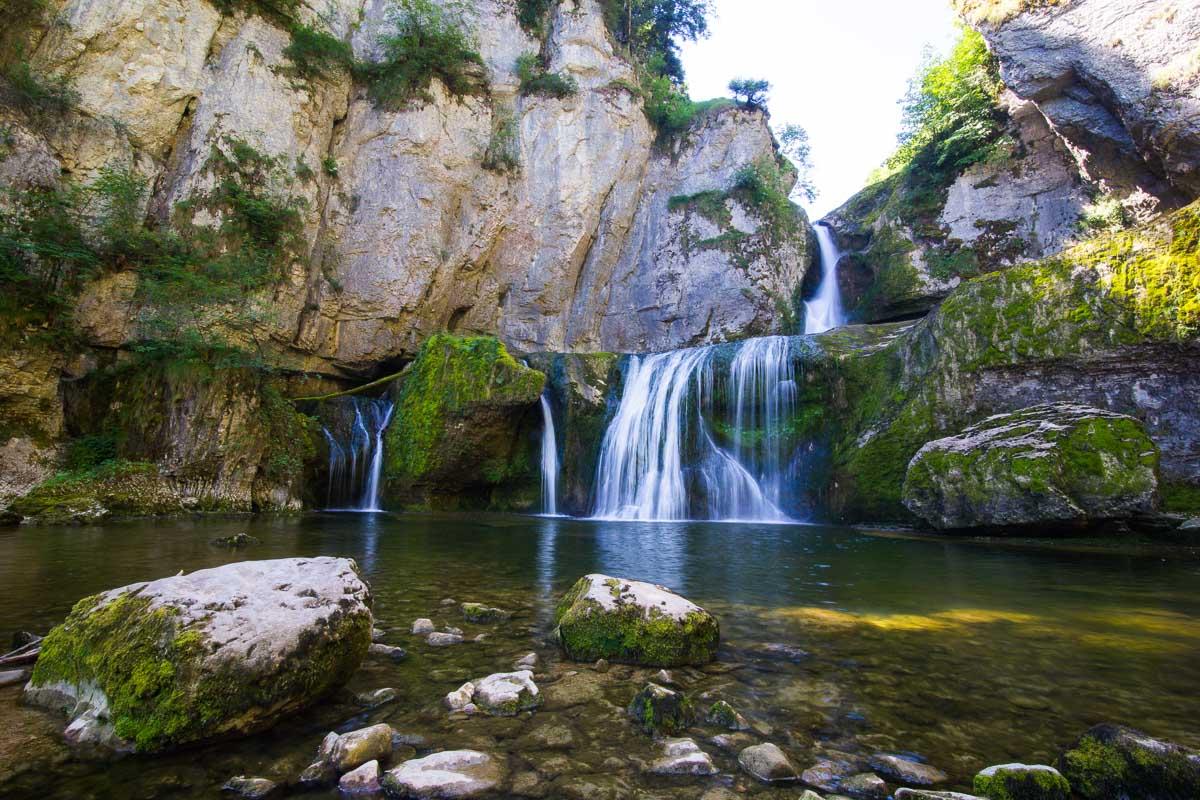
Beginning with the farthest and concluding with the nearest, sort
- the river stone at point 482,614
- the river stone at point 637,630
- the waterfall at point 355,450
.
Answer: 1. the waterfall at point 355,450
2. the river stone at point 482,614
3. the river stone at point 637,630

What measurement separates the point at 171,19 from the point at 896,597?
69.9ft

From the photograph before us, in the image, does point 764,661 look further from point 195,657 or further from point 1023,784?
point 195,657

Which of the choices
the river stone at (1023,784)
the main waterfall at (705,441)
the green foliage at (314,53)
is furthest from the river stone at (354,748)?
the green foliage at (314,53)

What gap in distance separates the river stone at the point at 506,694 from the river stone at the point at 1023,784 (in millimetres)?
1505

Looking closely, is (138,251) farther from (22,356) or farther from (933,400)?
(933,400)

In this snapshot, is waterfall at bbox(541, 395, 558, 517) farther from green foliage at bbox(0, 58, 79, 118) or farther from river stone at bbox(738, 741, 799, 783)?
green foliage at bbox(0, 58, 79, 118)

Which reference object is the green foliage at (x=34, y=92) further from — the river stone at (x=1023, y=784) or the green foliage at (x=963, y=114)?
the green foliage at (x=963, y=114)

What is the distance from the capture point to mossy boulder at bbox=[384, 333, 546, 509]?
13383 millimetres

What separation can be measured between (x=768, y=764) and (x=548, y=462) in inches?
512

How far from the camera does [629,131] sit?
22969 millimetres

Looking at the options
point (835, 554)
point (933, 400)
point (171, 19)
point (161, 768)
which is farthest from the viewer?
point (171, 19)

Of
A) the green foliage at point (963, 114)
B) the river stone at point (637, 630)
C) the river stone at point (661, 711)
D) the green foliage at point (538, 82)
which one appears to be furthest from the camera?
the green foliage at point (538, 82)

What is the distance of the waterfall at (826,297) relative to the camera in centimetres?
2105

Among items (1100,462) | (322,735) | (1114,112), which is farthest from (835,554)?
(1114,112)
